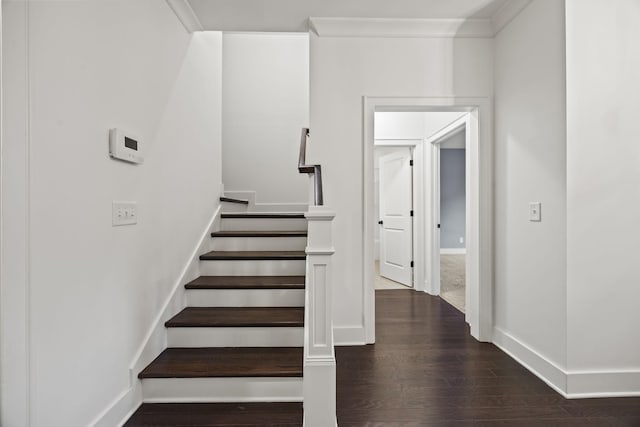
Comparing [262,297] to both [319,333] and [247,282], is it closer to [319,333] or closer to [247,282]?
[247,282]

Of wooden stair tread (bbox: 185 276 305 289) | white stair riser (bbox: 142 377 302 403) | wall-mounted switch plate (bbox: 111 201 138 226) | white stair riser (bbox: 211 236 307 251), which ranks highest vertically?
wall-mounted switch plate (bbox: 111 201 138 226)

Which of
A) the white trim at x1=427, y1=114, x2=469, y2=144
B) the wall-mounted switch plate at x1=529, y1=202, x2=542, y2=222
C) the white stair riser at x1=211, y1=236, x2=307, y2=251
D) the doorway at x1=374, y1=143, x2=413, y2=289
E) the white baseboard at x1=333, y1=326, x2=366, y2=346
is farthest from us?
the doorway at x1=374, y1=143, x2=413, y2=289

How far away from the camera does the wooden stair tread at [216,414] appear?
1.77 meters

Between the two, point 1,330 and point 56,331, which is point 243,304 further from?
point 1,330

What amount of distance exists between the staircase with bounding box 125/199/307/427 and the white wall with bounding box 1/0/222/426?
0.80ft

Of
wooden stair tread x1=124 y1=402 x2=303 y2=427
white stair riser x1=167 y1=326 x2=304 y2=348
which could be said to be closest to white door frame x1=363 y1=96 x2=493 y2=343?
white stair riser x1=167 y1=326 x2=304 y2=348

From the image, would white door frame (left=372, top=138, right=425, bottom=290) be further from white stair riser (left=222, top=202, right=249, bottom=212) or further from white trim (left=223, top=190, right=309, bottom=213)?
white stair riser (left=222, top=202, right=249, bottom=212)

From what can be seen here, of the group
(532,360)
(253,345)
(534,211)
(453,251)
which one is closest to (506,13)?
(534,211)

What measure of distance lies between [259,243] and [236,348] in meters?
1.06

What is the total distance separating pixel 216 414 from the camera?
6.07ft

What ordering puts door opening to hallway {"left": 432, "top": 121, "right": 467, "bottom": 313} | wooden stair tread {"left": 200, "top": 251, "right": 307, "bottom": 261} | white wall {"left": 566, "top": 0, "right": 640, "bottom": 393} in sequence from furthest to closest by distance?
door opening to hallway {"left": 432, "top": 121, "right": 467, "bottom": 313}, wooden stair tread {"left": 200, "top": 251, "right": 307, "bottom": 261}, white wall {"left": 566, "top": 0, "right": 640, "bottom": 393}

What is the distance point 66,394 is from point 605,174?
2.99 meters

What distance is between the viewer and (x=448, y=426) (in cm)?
181

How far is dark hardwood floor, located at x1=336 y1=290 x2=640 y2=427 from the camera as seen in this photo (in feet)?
6.15
